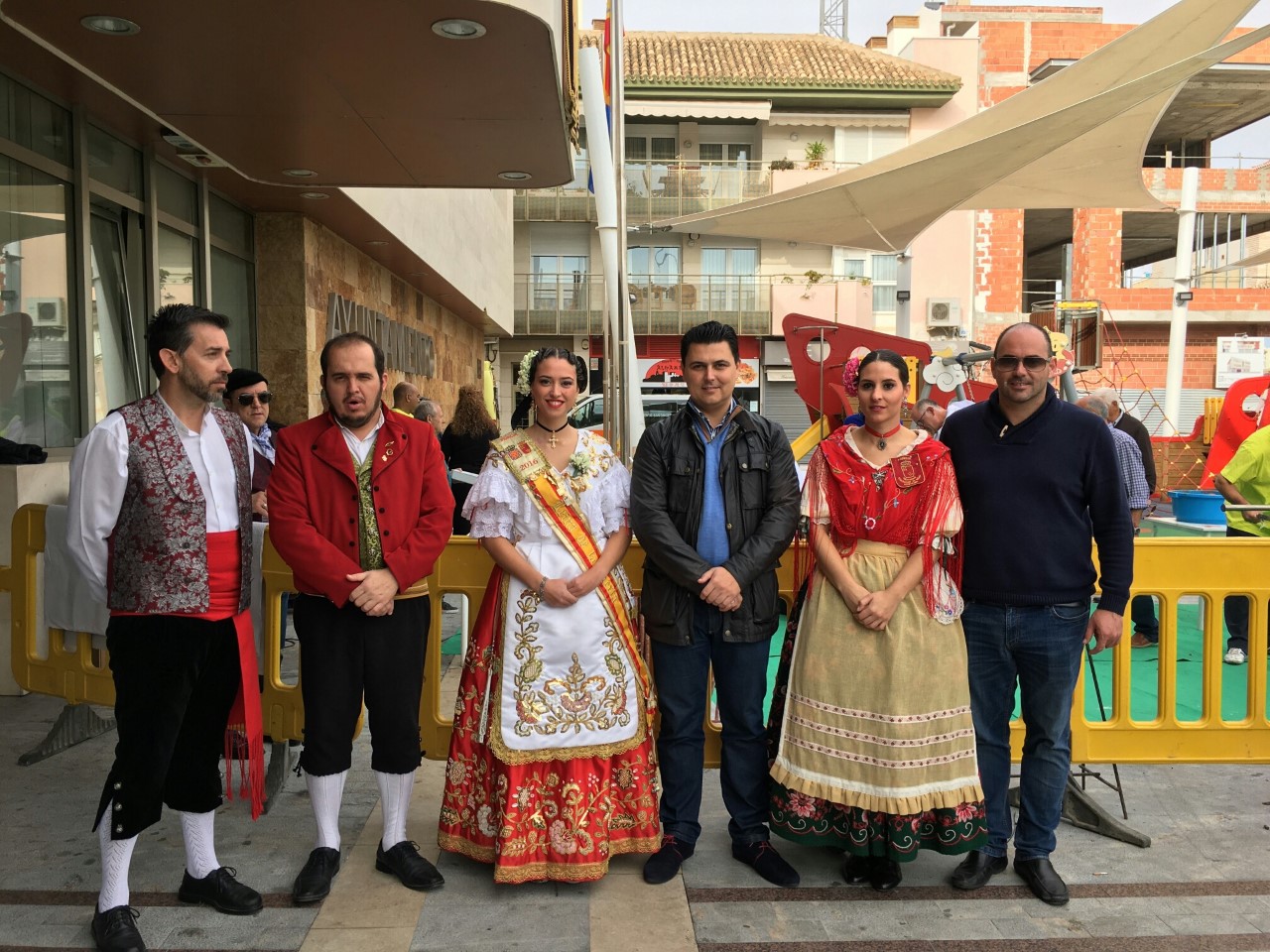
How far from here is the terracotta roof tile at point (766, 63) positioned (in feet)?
96.0

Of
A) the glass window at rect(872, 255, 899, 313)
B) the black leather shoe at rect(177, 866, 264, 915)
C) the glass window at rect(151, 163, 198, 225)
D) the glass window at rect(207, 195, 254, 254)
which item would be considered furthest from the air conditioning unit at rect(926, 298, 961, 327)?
the black leather shoe at rect(177, 866, 264, 915)

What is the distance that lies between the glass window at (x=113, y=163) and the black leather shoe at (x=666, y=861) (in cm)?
601

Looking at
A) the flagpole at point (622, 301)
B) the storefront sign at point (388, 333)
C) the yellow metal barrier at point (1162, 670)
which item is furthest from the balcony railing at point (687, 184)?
the yellow metal barrier at point (1162, 670)

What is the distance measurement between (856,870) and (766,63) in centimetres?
3050

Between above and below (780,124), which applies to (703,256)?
below

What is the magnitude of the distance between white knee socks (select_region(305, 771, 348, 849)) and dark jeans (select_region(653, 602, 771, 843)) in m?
1.10

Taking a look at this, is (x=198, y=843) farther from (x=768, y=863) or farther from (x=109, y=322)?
(x=109, y=322)

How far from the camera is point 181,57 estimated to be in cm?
480

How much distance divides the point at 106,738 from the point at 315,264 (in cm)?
625

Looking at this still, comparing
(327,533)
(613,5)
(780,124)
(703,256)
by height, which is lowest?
(327,533)

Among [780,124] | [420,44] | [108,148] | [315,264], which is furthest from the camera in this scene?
[780,124]

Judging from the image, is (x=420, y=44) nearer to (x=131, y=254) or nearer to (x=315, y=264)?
(x=131, y=254)

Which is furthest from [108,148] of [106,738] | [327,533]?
[327,533]

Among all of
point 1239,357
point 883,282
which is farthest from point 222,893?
point 1239,357
